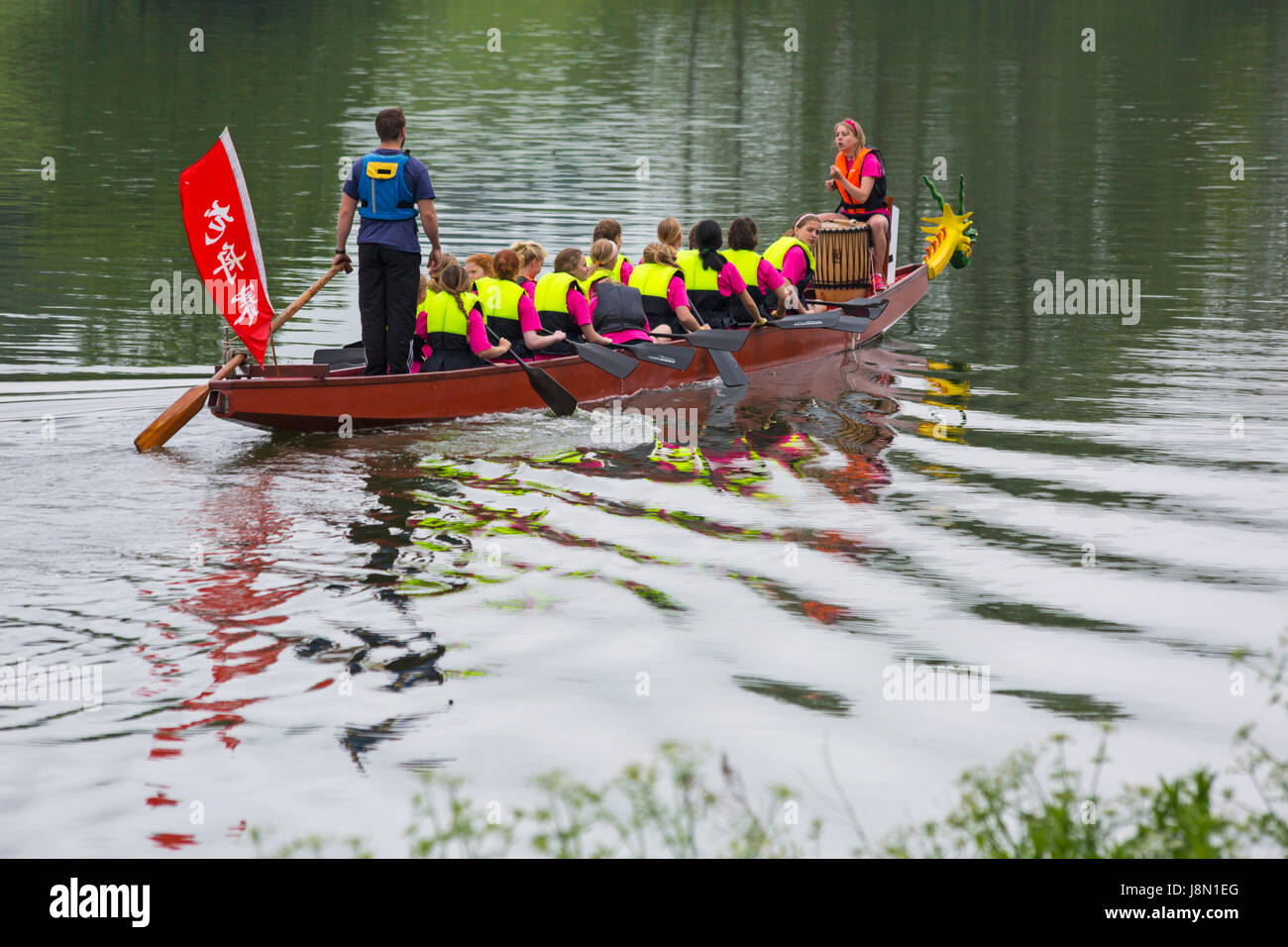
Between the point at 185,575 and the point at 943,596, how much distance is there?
417cm

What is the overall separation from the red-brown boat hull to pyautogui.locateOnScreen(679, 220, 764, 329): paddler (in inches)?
12.8

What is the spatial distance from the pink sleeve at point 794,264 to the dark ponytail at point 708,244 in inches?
49.2

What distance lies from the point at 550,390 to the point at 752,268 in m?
3.29

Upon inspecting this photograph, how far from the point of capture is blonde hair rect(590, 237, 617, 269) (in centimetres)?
1315

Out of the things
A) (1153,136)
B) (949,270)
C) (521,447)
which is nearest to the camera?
(521,447)

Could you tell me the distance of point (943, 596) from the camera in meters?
8.22

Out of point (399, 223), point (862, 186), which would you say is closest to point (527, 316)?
point (399, 223)

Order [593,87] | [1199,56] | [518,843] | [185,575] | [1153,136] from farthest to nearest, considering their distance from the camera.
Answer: [1199,56], [593,87], [1153,136], [185,575], [518,843]

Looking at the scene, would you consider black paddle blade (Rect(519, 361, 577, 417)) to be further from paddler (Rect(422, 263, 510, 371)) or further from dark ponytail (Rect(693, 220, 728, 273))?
dark ponytail (Rect(693, 220, 728, 273))

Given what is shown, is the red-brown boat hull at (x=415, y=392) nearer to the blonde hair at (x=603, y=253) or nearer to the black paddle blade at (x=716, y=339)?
the black paddle blade at (x=716, y=339)

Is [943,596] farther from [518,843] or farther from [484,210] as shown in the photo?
[484,210]

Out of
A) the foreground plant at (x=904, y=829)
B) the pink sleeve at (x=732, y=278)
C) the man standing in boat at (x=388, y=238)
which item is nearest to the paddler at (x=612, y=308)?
the pink sleeve at (x=732, y=278)

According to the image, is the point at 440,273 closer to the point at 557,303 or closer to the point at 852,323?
the point at 557,303
